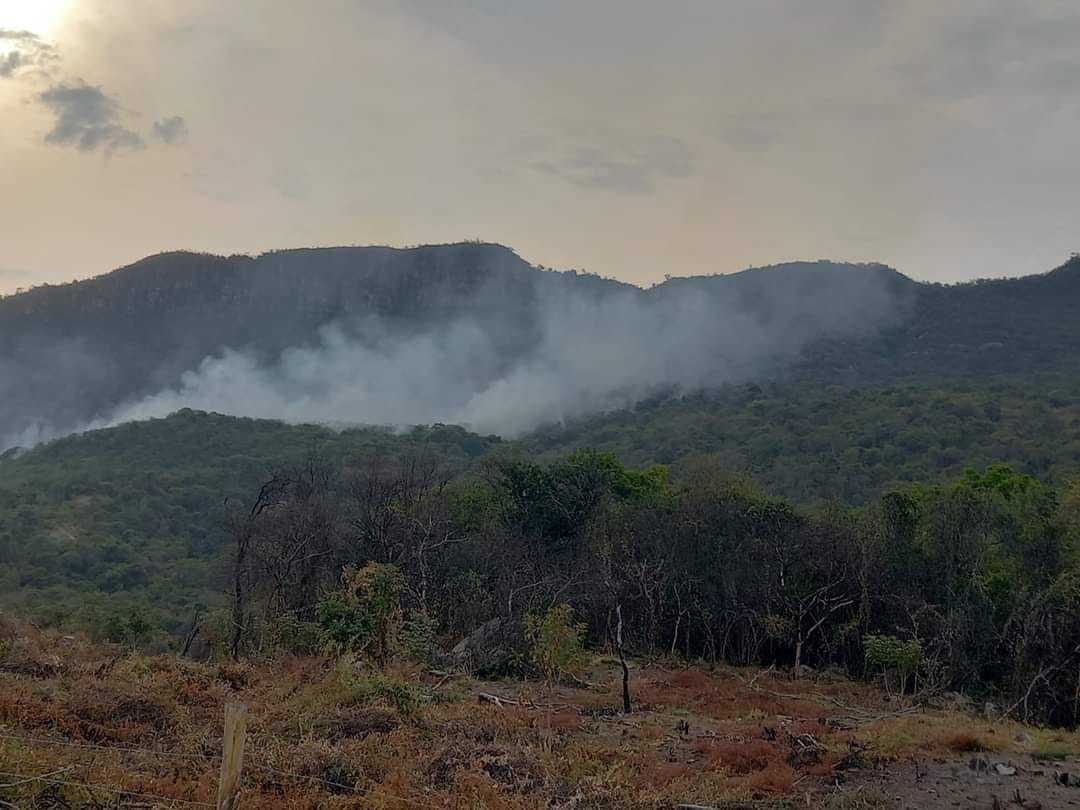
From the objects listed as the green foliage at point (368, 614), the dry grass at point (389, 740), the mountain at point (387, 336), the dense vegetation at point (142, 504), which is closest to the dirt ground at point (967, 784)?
the dry grass at point (389, 740)

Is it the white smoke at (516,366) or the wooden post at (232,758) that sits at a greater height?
the white smoke at (516,366)

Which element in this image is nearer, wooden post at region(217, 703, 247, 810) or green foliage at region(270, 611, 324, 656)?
wooden post at region(217, 703, 247, 810)

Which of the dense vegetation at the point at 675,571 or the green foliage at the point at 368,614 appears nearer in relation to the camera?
the green foliage at the point at 368,614

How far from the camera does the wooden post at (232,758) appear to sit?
593 centimetres

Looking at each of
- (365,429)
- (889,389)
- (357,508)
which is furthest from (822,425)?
(357,508)

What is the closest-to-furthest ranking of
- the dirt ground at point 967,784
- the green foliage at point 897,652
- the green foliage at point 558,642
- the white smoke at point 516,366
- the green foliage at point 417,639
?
1. the dirt ground at point 967,784
2. the green foliage at point 558,642
3. the green foliage at point 417,639
4. the green foliage at point 897,652
5. the white smoke at point 516,366

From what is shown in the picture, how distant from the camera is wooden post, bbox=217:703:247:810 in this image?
5930 millimetres

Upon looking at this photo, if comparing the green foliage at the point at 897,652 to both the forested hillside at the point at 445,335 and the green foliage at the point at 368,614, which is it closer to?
the green foliage at the point at 368,614

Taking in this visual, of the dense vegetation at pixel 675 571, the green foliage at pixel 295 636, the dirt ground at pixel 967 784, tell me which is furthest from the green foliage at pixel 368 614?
the dirt ground at pixel 967 784

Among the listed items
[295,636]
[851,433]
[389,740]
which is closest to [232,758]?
[389,740]

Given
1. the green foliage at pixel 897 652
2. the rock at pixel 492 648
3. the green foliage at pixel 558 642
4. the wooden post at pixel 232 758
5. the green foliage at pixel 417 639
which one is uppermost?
the wooden post at pixel 232 758

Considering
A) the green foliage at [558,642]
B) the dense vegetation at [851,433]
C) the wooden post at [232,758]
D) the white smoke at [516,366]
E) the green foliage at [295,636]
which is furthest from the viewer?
the white smoke at [516,366]

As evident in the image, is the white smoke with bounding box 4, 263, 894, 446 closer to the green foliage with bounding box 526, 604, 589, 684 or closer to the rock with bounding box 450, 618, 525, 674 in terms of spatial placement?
the rock with bounding box 450, 618, 525, 674

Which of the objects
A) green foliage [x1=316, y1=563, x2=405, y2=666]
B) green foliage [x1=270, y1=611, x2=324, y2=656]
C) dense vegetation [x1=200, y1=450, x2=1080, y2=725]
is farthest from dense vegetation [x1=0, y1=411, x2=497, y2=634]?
green foliage [x1=316, y1=563, x2=405, y2=666]
